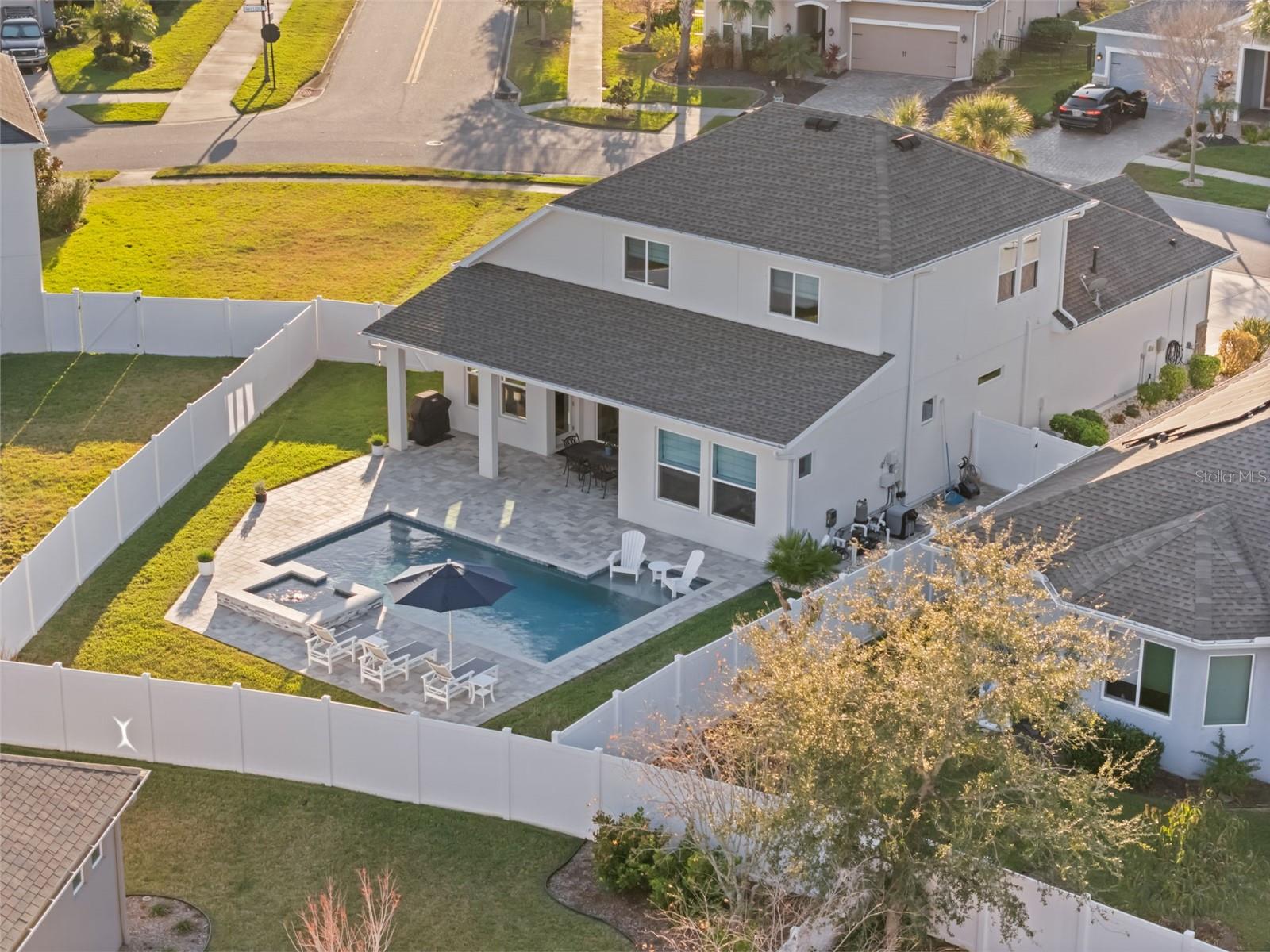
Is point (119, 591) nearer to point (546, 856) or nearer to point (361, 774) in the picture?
point (361, 774)

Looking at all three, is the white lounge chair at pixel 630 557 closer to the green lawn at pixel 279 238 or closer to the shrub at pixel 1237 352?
the shrub at pixel 1237 352

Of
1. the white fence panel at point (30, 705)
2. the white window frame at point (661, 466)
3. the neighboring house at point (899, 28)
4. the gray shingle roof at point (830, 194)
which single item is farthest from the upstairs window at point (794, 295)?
the neighboring house at point (899, 28)

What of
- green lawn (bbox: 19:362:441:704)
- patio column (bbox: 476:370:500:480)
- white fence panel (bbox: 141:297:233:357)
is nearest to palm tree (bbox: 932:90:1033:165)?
green lawn (bbox: 19:362:441:704)

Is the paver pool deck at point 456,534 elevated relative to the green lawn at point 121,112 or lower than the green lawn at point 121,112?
lower

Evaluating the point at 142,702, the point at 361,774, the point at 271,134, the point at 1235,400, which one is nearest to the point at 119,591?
the point at 142,702

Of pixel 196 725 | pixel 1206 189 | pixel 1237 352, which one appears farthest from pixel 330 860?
pixel 1206 189

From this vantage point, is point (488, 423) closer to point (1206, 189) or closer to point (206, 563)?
point (206, 563)
